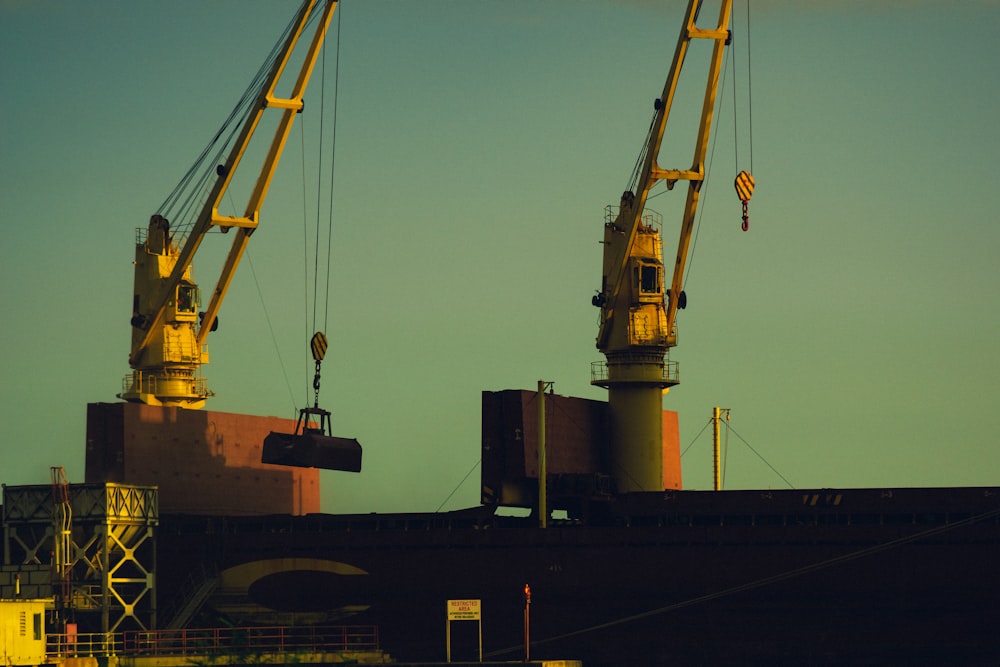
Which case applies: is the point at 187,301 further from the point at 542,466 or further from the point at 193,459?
the point at 542,466

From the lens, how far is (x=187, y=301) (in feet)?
296

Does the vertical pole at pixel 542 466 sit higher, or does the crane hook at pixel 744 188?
the crane hook at pixel 744 188

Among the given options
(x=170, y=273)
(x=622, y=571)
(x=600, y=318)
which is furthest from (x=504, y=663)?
(x=170, y=273)

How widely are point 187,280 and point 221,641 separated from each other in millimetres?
24754

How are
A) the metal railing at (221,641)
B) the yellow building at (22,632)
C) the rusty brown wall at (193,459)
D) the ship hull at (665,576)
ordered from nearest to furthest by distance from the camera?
the yellow building at (22,632) → the metal railing at (221,641) → the ship hull at (665,576) → the rusty brown wall at (193,459)

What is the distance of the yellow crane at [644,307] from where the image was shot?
7981 centimetres

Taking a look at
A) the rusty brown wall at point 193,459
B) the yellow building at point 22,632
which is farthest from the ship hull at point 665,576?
the yellow building at point 22,632

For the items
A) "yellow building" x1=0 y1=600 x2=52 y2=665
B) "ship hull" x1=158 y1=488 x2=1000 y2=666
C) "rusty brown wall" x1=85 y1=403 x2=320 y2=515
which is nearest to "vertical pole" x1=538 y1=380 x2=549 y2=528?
"ship hull" x1=158 y1=488 x2=1000 y2=666

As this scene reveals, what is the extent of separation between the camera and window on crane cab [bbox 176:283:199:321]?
295ft

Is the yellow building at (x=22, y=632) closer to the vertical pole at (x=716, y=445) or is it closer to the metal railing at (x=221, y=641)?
the metal railing at (x=221, y=641)

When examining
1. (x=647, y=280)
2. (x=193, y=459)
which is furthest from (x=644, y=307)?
(x=193, y=459)

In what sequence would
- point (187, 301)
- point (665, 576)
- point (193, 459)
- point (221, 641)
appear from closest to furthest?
1. point (665, 576)
2. point (221, 641)
3. point (193, 459)
4. point (187, 301)

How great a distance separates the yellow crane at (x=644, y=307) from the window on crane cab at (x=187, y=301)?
2208 centimetres

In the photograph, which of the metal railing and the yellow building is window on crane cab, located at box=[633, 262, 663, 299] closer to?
the metal railing
